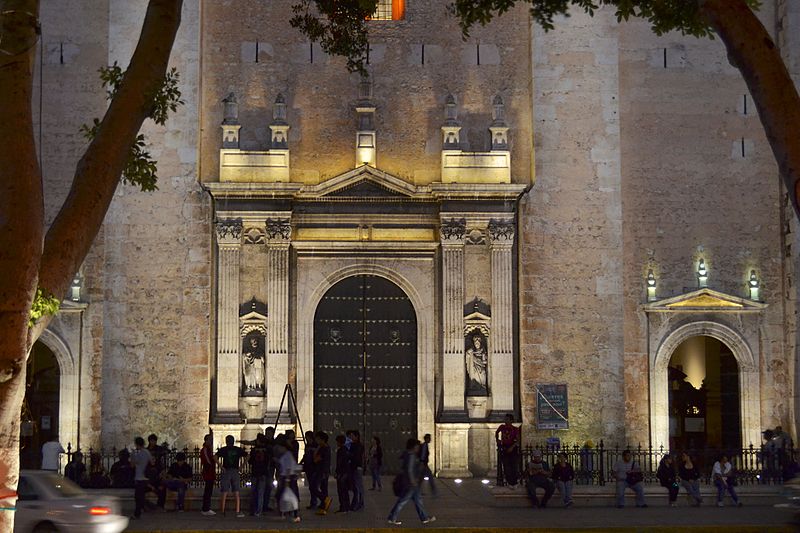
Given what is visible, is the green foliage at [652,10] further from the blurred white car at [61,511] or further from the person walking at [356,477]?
the person walking at [356,477]

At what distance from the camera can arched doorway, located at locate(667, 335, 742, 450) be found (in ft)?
96.8

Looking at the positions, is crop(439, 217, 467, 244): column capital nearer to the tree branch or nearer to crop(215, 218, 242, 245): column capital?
crop(215, 218, 242, 245): column capital

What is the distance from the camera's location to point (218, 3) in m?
28.9

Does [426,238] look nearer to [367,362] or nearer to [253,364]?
[367,362]

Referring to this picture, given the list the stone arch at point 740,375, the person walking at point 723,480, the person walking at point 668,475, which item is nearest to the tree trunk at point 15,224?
the person walking at point 668,475

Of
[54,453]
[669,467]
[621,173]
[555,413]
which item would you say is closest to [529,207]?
[621,173]

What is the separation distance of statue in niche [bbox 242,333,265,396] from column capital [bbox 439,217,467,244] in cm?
462

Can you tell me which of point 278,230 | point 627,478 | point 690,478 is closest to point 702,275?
point 690,478

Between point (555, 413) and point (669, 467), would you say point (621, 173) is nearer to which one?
point (555, 413)

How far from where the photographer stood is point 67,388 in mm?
27375

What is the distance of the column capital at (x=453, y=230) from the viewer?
1094 inches

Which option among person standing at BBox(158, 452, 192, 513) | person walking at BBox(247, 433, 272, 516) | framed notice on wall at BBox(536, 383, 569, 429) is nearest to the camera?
person walking at BBox(247, 433, 272, 516)

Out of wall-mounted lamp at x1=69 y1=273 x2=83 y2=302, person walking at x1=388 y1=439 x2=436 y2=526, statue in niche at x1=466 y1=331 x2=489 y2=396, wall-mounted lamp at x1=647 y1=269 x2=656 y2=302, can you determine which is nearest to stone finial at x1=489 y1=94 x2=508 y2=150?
statue in niche at x1=466 y1=331 x2=489 y2=396

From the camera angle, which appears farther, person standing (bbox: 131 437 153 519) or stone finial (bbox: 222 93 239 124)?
stone finial (bbox: 222 93 239 124)
